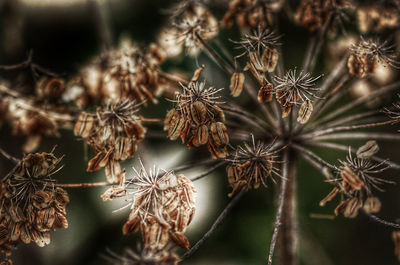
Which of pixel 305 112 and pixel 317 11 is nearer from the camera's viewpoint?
pixel 305 112

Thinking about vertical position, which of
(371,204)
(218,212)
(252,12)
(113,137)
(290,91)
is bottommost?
(218,212)

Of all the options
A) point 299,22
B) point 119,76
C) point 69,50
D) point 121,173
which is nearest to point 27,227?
point 121,173

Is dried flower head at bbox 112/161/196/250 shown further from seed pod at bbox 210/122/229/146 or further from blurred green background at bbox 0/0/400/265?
blurred green background at bbox 0/0/400/265

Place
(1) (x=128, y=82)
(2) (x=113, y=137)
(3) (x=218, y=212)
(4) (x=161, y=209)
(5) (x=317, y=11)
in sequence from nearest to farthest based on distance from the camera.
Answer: (4) (x=161, y=209)
(2) (x=113, y=137)
(1) (x=128, y=82)
(5) (x=317, y=11)
(3) (x=218, y=212)

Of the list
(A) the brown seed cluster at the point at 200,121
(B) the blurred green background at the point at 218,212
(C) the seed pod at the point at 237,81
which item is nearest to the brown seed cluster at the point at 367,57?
(C) the seed pod at the point at 237,81

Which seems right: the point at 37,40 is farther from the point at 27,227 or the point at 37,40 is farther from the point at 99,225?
the point at 27,227

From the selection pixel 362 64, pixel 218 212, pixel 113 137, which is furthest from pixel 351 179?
pixel 218 212

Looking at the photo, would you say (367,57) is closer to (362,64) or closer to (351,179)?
(362,64)
